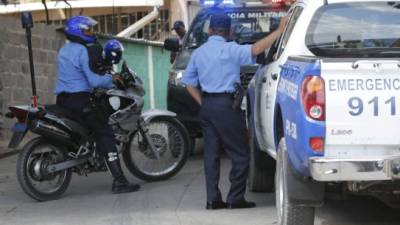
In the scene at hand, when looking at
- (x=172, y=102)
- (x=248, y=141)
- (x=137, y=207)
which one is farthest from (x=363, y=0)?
(x=172, y=102)

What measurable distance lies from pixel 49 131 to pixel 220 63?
1.97 metres

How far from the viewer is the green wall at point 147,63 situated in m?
13.9

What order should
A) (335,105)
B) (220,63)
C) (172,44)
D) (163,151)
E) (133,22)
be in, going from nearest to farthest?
1. (335,105)
2. (220,63)
3. (163,151)
4. (172,44)
5. (133,22)

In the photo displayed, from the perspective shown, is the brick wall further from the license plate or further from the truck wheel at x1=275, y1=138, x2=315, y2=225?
the truck wheel at x1=275, y1=138, x2=315, y2=225

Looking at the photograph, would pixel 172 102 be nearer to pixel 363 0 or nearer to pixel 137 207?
pixel 137 207

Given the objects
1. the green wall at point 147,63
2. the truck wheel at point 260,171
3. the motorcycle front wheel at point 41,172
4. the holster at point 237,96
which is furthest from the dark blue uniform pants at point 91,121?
the green wall at point 147,63

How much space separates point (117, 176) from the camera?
25.5 ft

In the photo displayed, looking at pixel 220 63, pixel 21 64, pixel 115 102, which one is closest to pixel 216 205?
pixel 220 63

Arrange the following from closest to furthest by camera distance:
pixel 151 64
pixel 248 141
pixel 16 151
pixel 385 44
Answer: pixel 385 44 < pixel 248 141 < pixel 16 151 < pixel 151 64

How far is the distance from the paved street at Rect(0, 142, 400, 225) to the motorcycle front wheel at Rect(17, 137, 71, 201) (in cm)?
13

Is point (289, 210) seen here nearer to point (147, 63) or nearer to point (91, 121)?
point (91, 121)

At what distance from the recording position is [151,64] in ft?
46.6

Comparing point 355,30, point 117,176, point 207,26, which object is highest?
point 355,30

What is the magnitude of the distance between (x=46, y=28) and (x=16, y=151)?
2.82 m
